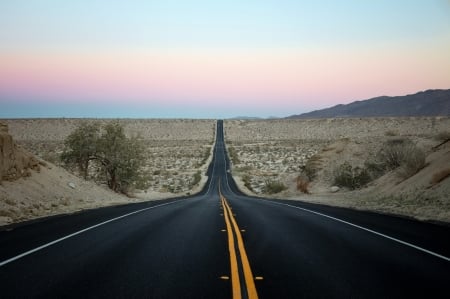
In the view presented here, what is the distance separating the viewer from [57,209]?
20156 mm

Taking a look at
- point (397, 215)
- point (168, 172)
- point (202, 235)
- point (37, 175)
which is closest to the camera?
point (202, 235)

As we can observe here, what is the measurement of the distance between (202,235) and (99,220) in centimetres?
508

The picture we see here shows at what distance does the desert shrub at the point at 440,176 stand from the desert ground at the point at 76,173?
17529 millimetres

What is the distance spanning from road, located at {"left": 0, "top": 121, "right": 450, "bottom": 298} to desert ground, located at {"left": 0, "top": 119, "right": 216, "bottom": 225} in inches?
234

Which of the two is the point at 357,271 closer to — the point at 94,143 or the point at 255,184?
the point at 94,143

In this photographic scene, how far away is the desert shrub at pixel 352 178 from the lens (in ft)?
124

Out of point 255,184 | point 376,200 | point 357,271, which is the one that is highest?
point 357,271

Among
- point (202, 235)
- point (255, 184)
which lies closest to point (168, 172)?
point (255, 184)

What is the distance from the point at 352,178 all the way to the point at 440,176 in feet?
52.9

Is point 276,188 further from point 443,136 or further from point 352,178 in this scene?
point 443,136

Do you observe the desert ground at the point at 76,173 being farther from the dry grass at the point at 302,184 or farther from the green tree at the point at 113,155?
Answer: the dry grass at the point at 302,184

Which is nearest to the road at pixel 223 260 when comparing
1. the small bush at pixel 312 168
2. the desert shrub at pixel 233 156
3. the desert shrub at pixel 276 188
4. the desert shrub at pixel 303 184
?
the desert shrub at pixel 303 184

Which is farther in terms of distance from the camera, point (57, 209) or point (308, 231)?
point (57, 209)

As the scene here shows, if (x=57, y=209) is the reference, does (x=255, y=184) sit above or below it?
below
